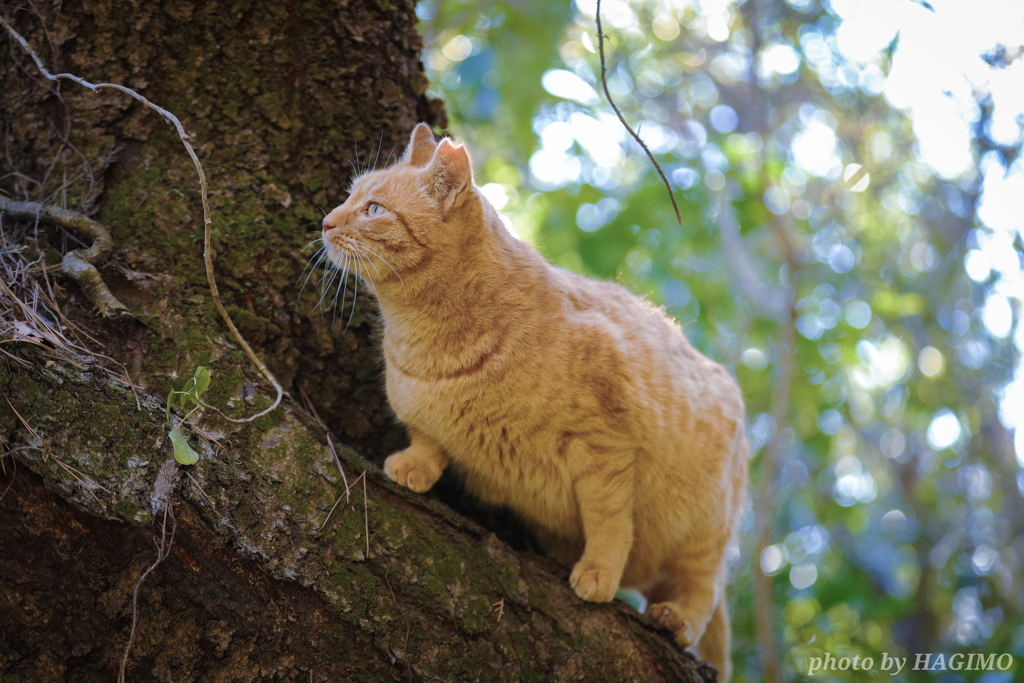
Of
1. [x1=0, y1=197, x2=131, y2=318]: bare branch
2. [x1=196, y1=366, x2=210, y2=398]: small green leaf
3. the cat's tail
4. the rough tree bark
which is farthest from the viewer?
the cat's tail

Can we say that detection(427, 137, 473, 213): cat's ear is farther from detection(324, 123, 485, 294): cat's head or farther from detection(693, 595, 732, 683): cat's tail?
detection(693, 595, 732, 683): cat's tail

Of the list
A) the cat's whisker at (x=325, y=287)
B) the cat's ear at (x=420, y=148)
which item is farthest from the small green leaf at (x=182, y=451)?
the cat's ear at (x=420, y=148)

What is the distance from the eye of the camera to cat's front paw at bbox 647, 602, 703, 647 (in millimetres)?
2658

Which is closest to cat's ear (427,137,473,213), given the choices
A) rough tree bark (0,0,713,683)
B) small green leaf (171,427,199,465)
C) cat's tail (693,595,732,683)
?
rough tree bark (0,0,713,683)

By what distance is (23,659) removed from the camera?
1.62 m

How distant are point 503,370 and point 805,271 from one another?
568cm

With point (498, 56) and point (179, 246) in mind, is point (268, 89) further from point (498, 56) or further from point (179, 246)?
point (498, 56)

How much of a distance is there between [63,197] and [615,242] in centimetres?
335

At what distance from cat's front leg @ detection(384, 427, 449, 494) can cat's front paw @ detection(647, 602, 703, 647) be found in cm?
110

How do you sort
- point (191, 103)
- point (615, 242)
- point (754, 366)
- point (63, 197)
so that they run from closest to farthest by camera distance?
point (63, 197)
point (191, 103)
point (615, 242)
point (754, 366)

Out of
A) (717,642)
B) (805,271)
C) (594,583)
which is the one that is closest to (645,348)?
(594,583)

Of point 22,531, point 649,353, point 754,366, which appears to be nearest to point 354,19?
point 649,353

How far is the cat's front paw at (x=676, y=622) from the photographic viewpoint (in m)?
2.66

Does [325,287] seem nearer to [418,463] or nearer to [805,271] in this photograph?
[418,463]
